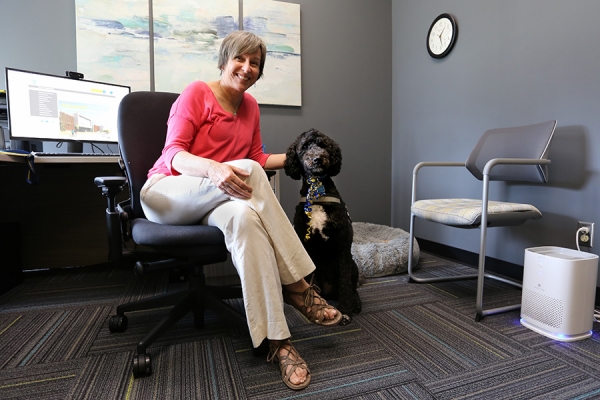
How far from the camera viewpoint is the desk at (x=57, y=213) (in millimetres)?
2119

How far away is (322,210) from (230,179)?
494mm

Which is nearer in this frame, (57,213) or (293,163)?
(293,163)

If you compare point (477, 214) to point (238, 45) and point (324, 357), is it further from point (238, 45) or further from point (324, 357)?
point (238, 45)

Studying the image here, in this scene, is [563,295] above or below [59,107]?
below

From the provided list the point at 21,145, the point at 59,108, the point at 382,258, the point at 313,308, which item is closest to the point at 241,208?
the point at 313,308

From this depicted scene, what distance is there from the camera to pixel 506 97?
1996 millimetres

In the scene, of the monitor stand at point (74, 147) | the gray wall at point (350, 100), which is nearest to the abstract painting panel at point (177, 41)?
the gray wall at point (350, 100)

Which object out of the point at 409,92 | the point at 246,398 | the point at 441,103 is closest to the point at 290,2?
the point at 409,92

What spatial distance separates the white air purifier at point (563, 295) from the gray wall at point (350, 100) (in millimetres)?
1633

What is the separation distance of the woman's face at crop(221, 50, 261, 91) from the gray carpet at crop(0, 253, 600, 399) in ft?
3.22

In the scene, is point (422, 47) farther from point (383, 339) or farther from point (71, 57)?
point (71, 57)

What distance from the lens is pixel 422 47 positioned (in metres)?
2.60

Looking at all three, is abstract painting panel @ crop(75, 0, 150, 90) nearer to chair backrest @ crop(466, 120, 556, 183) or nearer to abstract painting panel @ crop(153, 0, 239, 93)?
abstract painting panel @ crop(153, 0, 239, 93)

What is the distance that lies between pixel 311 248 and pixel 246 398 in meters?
0.61
